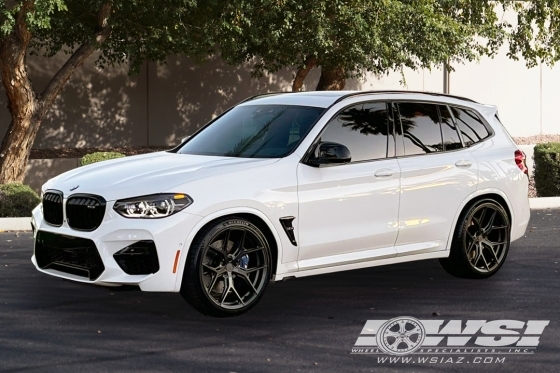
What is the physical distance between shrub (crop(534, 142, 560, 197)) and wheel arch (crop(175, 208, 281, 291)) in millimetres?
10940

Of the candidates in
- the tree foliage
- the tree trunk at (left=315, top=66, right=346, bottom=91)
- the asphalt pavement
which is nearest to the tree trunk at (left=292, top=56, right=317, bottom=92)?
the tree trunk at (left=315, top=66, right=346, bottom=91)

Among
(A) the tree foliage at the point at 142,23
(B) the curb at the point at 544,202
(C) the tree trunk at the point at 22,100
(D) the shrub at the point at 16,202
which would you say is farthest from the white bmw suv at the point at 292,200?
(C) the tree trunk at the point at 22,100

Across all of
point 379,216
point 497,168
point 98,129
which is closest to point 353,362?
point 379,216

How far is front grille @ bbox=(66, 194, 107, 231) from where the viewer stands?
25.8 feet

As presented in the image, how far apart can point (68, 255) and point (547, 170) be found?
38.9 feet

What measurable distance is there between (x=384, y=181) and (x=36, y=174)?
45.4 ft

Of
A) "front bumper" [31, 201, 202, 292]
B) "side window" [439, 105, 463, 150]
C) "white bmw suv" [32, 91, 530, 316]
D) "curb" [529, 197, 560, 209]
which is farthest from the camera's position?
"curb" [529, 197, 560, 209]

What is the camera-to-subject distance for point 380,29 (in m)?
19.5

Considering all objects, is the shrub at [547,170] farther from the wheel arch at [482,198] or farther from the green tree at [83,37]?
the wheel arch at [482,198]

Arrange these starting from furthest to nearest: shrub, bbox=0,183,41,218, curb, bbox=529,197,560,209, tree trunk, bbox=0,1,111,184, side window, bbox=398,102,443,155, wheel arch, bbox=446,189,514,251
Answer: tree trunk, bbox=0,1,111,184, curb, bbox=529,197,560,209, shrub, bbox=0,183,41,218, wheel arch, bbox=446,189,514,251, side window, bbox=398,102,443,155

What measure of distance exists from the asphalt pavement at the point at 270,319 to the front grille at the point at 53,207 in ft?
2.45

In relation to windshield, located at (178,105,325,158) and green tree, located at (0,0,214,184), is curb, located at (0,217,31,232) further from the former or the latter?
windshield, located at (178,105,325,158)

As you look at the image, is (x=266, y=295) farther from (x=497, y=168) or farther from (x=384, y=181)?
(x=497, y=168)

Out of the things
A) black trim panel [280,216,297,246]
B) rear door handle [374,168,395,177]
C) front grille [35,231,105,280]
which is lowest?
front grille [35,231,105,280]
